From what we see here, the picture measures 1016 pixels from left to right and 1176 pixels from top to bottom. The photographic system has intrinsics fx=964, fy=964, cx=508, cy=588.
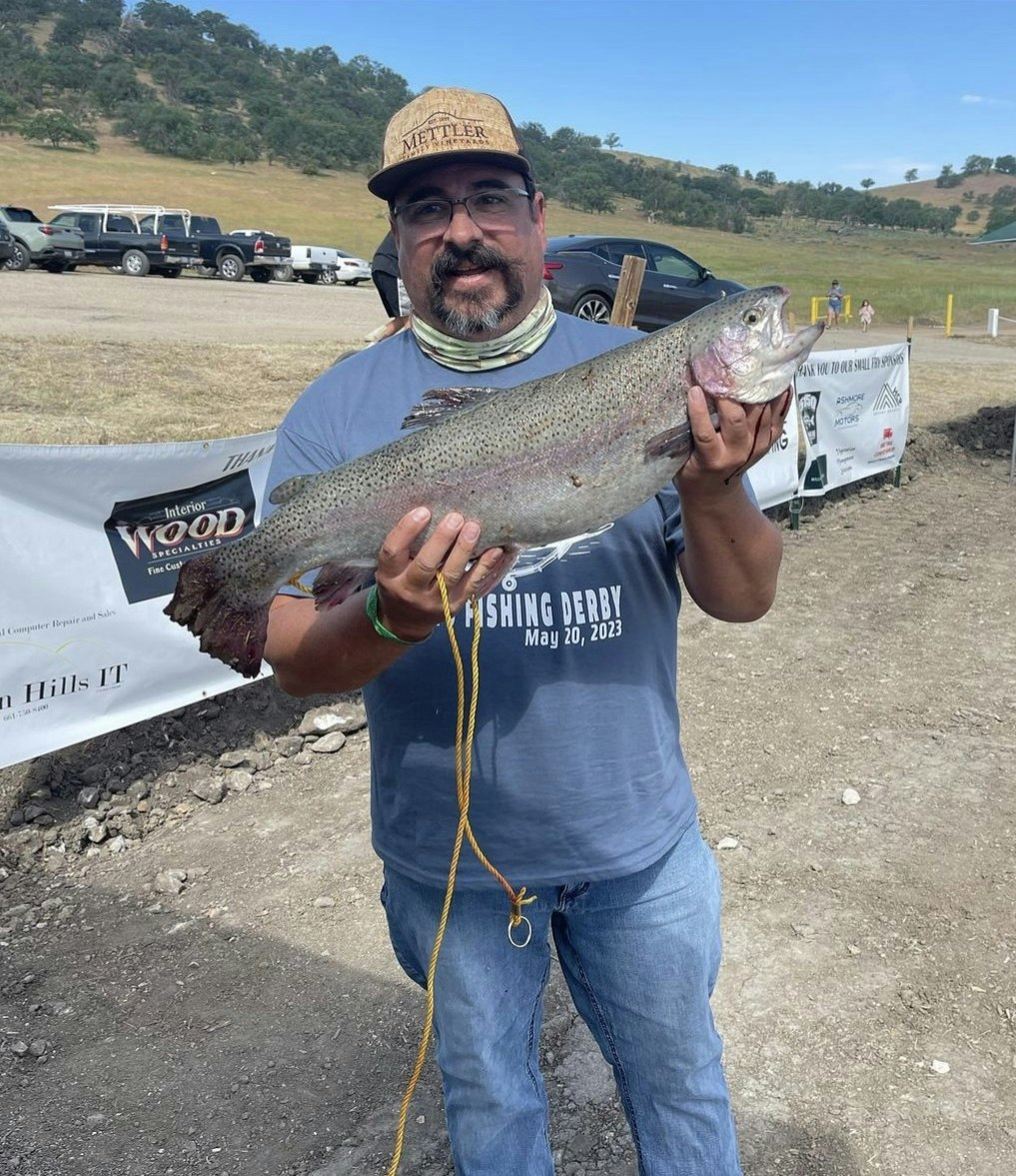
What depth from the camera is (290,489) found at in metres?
2.31

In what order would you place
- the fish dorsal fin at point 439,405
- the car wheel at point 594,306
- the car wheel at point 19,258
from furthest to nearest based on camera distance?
the car wheel at point 19,258 → the car wheel at point 594,306 → the fish dorsal fin at point 439,405

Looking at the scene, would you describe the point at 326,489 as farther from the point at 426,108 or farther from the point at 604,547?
the point at 426,108

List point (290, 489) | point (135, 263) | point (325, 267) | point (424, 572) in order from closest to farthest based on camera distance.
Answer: point (424, 572) < point (290, 489) < point (135, 263) < point (325, 267)

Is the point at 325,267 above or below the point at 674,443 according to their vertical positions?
above

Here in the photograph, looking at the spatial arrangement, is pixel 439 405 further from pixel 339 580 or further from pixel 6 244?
pixel 6 244

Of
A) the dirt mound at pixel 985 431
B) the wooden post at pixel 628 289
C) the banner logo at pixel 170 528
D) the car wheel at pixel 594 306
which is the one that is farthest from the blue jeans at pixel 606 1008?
the car wheel at pixel 594 306

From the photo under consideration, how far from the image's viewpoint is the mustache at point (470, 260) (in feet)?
7.73

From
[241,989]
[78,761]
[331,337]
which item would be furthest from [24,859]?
[331,337]

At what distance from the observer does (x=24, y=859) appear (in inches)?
191

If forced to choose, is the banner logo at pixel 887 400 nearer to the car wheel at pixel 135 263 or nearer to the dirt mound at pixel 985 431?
the dirt mound at pixel 985 431

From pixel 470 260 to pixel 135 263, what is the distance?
37.3m

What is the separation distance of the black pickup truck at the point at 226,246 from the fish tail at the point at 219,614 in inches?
1494

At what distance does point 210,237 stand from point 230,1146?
3846 centimetres

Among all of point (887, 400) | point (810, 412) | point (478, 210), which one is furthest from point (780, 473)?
point (478, 210)
